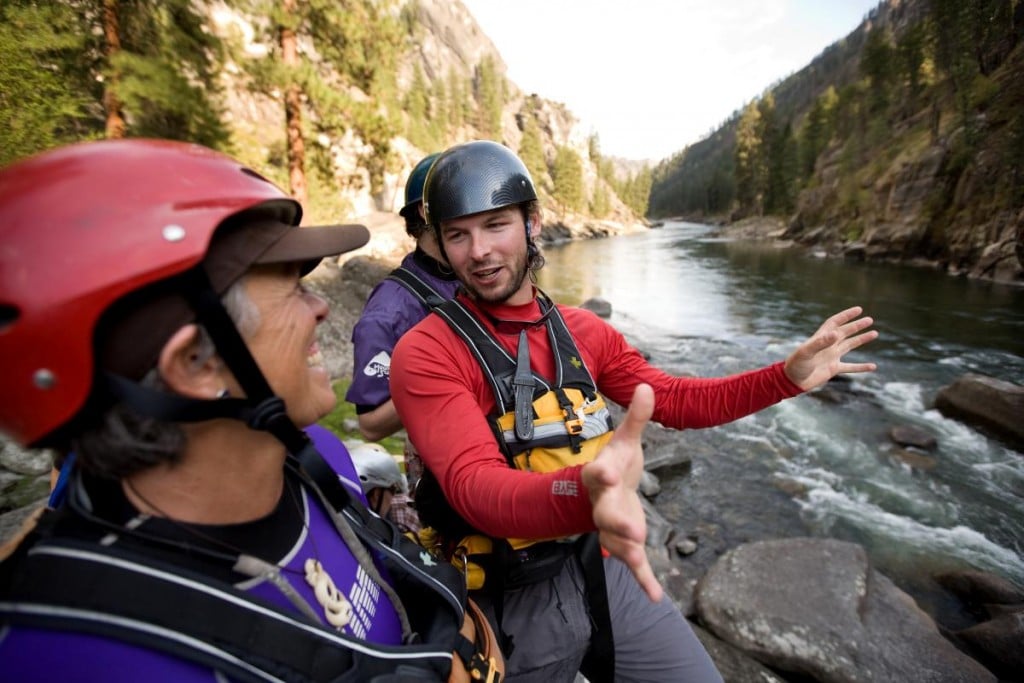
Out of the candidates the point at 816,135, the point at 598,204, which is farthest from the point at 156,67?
the point at 598,204

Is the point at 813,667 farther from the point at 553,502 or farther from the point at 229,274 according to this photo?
the point at 229,274

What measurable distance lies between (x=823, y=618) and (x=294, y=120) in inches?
525

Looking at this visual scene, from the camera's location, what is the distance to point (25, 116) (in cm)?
822

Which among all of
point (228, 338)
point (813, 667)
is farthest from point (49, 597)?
point (813, 667)

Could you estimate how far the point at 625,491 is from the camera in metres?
1.33

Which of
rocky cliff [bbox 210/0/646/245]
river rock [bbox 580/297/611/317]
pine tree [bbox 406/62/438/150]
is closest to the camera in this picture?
rocky cliff [bbox 210/0/646/245]

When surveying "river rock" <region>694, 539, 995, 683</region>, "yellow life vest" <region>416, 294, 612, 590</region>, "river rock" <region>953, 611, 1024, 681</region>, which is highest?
"yellow life vest" <region>416, 294, 612, 590</region>

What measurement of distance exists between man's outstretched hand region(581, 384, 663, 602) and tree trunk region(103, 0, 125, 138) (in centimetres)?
1190

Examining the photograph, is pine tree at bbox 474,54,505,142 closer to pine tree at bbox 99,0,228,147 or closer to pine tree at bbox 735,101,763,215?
pine tree at bbox 735,101,763,215

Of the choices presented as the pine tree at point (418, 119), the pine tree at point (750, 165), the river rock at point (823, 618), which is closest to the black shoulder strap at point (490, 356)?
the river rock at point (823, 618)

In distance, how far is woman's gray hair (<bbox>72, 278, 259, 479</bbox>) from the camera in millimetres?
1132

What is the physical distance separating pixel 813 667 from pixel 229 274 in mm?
5390

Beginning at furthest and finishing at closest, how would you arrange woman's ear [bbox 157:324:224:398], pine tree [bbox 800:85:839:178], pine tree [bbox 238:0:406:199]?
pine tree [bbox 800:85:839:178] < pine tree [bbox 238:0:406:199] < woman's ear [bbox 157:324:224:398]

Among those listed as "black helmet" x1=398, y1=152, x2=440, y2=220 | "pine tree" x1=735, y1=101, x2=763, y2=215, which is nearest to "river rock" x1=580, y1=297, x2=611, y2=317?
"black helmet" x1=398, y1=152, x2=440, y2=220
